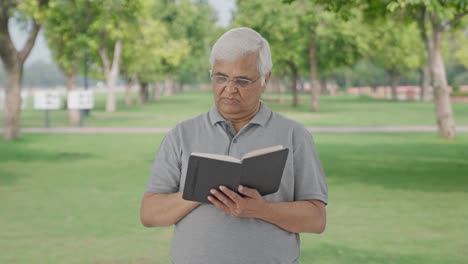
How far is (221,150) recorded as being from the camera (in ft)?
10.8

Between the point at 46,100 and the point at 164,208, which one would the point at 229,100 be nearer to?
the point at 164,208

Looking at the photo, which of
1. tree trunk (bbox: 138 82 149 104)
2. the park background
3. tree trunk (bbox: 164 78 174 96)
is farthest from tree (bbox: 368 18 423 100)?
tree trunk (bbox: 164 78 174 96)

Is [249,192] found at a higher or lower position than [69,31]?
lower

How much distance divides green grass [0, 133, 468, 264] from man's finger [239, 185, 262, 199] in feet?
16.8

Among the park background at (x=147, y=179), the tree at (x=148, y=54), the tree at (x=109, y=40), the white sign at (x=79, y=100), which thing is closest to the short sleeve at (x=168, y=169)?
the park background at (x=147, y=179)

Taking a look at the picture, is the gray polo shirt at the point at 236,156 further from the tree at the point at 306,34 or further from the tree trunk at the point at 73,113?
the tree at the point at 306,34

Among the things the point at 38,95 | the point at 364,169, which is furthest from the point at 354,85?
the point at 364,169

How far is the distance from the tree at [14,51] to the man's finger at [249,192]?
21680 millimetres

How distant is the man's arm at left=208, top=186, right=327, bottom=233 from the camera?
3.10 metres

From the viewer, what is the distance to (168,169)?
131 inches

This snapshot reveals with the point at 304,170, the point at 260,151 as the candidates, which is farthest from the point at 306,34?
the point at 260,151

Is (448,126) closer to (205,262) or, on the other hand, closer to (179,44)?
(205,262)

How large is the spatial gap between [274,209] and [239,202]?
0.65 ft

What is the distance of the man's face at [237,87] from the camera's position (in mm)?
3227
